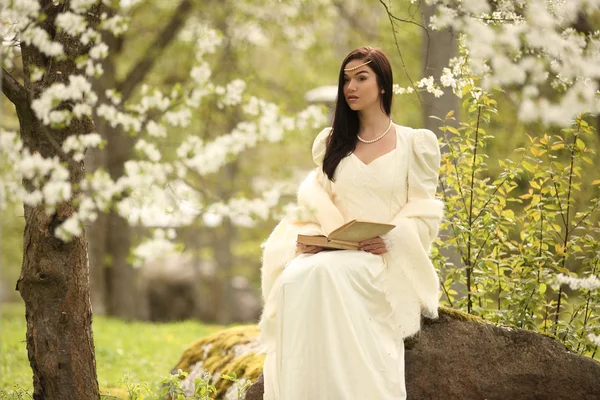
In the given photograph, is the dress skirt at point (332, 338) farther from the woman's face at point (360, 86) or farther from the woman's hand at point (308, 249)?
the woman's face at point (360, 86)

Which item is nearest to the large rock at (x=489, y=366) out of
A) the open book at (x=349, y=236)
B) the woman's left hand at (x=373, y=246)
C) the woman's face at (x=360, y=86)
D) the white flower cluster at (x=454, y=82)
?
the woman's left hand at (x=373, y=246)

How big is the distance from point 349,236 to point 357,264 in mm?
143

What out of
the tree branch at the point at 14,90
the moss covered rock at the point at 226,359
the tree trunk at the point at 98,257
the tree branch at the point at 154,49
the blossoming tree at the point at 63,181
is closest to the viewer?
the blossoming tree at the point at 63,181

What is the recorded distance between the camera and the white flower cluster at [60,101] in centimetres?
315

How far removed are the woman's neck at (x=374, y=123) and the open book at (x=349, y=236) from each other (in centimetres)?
68

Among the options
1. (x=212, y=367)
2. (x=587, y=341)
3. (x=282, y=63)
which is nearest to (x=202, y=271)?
(x=282, y=63)

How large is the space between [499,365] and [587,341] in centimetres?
84

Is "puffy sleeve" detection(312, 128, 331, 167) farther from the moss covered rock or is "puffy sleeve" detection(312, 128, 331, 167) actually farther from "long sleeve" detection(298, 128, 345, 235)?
the moss covered rock

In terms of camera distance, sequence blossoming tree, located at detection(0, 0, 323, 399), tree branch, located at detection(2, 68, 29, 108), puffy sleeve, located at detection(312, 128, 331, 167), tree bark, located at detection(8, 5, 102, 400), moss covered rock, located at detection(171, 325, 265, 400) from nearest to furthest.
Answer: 1. blossoming tree, located at detection(0, 0, 323, 399)
2. tree branch, located at detection(2, 68, 29, 108)
3. tree bark, located at detection(8, 5, 102, 400)
4. puffy sleeve, located at detection(312, 128, 331, 167)
5. moss covered rock, located at detection(171, 325, 265, 400)

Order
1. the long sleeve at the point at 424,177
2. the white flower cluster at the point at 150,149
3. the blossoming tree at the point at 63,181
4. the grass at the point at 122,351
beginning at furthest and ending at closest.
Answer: the grass at the point at 122,351
the white flower cluster at the point at 150,149
the long sleeve at the point at 424,177
the blossoming tree at the point at 63,181

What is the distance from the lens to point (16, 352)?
6.54 m

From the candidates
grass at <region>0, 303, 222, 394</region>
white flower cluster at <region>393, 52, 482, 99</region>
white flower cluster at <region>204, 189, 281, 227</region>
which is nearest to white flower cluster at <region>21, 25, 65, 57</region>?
white flower cluster at <region>204, 189, 281, 227</region>

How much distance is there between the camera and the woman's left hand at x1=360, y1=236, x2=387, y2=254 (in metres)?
3.61

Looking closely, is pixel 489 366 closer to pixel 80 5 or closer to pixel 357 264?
pixel 357 264
